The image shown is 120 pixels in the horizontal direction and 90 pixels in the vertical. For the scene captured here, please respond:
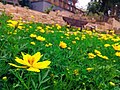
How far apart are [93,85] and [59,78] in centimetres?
24

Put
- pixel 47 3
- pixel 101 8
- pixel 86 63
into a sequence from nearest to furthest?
pixel 86 63 → pixel 47 3 → pixel 101 8

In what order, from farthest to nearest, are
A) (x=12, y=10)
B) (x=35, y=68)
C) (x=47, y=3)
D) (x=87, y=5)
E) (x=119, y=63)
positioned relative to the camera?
(x=87, y=5) → (x=47, y=3) → (x=12, y=10) → (x=119, y=63) → (x=35, y=68)

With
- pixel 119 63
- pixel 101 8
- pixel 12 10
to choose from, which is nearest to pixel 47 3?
pixel 101 8

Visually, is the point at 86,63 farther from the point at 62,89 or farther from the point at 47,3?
the point at 47,3

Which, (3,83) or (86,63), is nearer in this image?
(3,83)

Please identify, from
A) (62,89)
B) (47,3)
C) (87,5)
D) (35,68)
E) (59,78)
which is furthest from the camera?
(87,5)

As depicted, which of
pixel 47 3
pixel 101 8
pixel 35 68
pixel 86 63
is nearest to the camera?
pixel 35 68

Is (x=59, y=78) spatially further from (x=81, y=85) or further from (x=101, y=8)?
(x=101, y=8)

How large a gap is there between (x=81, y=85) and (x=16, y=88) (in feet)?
1.62

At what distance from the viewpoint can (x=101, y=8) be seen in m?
23.8

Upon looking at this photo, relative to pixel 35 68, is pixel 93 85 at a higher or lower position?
lower

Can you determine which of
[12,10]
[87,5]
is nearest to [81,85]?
[12,10]

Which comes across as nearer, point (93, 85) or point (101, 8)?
point (93, 85)

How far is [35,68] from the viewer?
38.3 inches
